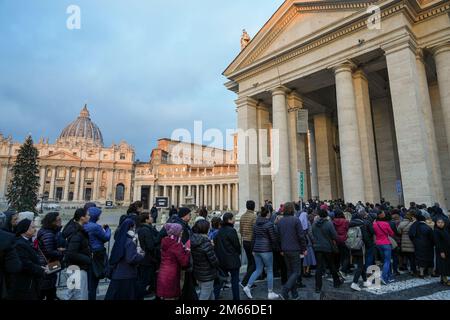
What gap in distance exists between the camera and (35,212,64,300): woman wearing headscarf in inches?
172

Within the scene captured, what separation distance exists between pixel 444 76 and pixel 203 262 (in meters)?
15.0

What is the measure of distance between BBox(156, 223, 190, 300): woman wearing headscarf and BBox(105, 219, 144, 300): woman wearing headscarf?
1.35 feet

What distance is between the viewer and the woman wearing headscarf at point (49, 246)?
438 centimetres

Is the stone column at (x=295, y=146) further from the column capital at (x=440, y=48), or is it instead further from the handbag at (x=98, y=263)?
the handbag at (x=98, y=263)

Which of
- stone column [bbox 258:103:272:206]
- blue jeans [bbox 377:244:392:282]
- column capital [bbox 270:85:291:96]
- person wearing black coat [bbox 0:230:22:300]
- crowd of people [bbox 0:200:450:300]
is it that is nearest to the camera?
person wearing black coat [bbox 0:230:22:300]

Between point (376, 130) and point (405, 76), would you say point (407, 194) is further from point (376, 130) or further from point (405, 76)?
point (376, 130)

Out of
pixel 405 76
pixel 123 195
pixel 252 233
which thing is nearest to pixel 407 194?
pixel 405 76

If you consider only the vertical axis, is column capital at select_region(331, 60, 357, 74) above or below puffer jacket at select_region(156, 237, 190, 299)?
above

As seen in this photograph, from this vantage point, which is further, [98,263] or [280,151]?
[280,151]

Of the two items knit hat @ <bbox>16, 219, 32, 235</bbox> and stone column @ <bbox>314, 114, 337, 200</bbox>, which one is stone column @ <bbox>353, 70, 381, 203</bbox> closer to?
stone column @ <bbox>314, 114, 337, 200</bbox>

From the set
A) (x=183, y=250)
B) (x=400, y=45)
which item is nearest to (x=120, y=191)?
(x=400, y=45)

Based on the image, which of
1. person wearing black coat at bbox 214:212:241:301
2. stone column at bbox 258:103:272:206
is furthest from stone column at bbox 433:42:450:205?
person wearing black coat at bbox 214:212:241:301

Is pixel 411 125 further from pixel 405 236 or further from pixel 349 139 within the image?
pixel 405 236

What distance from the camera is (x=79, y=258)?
405 cm
